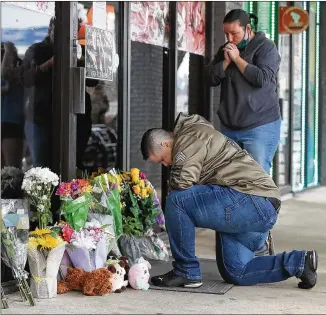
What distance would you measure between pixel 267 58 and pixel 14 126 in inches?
73.3

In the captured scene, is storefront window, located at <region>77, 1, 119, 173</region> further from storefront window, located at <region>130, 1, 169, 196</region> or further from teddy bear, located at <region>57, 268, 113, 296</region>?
teddy bear, located at <region>57, 268, 113, 296</region>

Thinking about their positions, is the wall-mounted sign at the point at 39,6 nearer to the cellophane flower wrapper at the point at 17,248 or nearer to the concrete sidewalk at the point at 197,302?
the cellophane flower wrapper at the point at 17,248

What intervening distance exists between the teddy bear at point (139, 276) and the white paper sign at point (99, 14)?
6.69ft

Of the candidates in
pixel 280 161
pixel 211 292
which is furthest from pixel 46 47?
pixel 280 161

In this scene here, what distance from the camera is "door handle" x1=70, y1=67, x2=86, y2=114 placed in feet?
19.1

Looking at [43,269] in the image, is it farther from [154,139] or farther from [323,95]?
[323,95]

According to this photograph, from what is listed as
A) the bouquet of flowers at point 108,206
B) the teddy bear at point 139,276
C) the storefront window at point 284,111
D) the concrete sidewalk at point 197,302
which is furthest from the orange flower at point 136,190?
the storefront window at point 284,111

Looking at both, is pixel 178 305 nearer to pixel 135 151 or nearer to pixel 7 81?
pixel 7 81

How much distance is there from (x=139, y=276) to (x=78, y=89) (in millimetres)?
1458

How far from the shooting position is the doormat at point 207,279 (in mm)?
5008

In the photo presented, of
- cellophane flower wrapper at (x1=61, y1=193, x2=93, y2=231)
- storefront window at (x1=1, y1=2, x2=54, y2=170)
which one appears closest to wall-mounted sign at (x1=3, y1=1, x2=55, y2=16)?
storefront window at (x1=1, y1=2, x2=54, y2=170)

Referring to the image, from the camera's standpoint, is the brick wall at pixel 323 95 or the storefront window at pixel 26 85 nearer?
the storefront window at pixel 26 85

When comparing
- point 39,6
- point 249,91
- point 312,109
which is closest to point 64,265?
point 39,6

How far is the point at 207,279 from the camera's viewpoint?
5.38 metres
